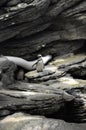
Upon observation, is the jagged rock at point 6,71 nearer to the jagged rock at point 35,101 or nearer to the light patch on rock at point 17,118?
the jagged rock at point 35,101

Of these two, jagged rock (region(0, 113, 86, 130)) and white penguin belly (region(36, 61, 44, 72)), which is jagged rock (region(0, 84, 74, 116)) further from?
white penguin belly (region(36, 61, 44, 72))

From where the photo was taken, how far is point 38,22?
21953 millimetres

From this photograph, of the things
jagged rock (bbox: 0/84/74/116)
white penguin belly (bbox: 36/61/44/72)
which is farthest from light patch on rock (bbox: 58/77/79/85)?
jagged rock (bbox: 0/84/74/116)

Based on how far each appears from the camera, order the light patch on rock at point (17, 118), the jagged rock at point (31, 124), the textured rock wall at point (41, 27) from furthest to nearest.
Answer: the textured rock wall at point (41, 27)
the light patch on rock at point (17, 118)
the jagged rock at point (31, 124)

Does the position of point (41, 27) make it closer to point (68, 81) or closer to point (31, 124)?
point (68, 81)

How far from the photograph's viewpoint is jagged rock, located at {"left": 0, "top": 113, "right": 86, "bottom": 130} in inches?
608

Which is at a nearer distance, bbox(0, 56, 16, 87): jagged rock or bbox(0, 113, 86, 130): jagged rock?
bbox(0, 113, 86, 130): jagged rock

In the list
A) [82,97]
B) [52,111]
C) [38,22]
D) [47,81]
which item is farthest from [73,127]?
[38,22]

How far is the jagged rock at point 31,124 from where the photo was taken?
1545 centimetres

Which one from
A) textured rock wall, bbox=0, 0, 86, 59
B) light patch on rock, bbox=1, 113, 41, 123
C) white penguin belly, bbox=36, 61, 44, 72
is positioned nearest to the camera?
light patch on rock, bbox=1, 113, 41, 123

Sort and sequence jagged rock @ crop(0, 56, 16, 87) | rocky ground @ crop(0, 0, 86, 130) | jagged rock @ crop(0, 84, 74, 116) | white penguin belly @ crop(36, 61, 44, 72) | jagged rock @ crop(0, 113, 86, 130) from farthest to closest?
white penguin belly @ crop(36, 61, 44, 72)
jagged rock @ crop(0, 56, 16, 87)
jagged rock @ crop(0, 84, 74, 116)
rocky ground @ crop(0, 0, 86, 130)
jagged rock @ crop(0, 113, 86, 130)

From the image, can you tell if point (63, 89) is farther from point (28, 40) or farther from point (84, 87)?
point (28, 40)

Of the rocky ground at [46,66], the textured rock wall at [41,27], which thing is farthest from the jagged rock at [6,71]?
the textured rock wall at [41,27]

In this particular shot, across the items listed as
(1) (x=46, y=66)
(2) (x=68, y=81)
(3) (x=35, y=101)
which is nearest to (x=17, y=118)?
(3) (x=35, y=101)
